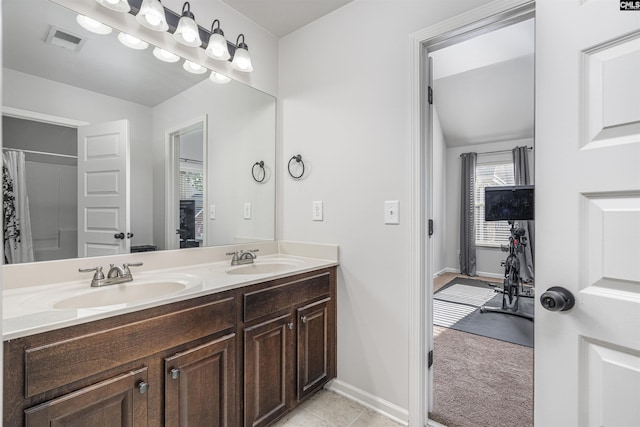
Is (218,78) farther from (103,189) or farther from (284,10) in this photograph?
(103,189)

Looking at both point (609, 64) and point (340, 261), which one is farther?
point (340, 261)

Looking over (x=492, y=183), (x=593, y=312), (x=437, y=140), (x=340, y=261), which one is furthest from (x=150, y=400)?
(x=492, y=183)

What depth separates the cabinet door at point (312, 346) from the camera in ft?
5.60

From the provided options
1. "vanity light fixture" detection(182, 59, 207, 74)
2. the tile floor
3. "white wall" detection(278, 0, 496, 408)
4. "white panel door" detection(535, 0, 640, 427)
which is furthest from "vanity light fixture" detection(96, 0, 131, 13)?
the tile floor

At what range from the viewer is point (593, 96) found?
83 centimetres

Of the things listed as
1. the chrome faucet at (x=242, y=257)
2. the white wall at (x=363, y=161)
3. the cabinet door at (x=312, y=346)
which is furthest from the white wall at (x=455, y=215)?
the chrome faucet at (x=242, y=257)

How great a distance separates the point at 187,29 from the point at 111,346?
154 centimetres

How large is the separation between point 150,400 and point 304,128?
5.65 ft

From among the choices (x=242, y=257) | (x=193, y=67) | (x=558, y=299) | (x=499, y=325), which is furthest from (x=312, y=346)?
(x=499, y=325)

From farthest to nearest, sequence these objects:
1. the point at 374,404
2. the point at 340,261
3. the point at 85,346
→ the point at 340,261 → the point at 374,404 → the point at 85,346

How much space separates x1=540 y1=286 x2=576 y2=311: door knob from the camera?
2.76 feet

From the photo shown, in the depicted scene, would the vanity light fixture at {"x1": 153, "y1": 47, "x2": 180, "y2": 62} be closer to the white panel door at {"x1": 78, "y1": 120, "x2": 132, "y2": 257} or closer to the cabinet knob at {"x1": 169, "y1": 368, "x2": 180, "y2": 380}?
the white panel door at {"x1": 78, "y1": 120, "x2": 132, "y2": 257}

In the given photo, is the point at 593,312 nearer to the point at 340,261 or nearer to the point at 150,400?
the point at 340,261

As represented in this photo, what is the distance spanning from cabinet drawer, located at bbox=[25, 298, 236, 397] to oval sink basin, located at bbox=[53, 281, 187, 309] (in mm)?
131
